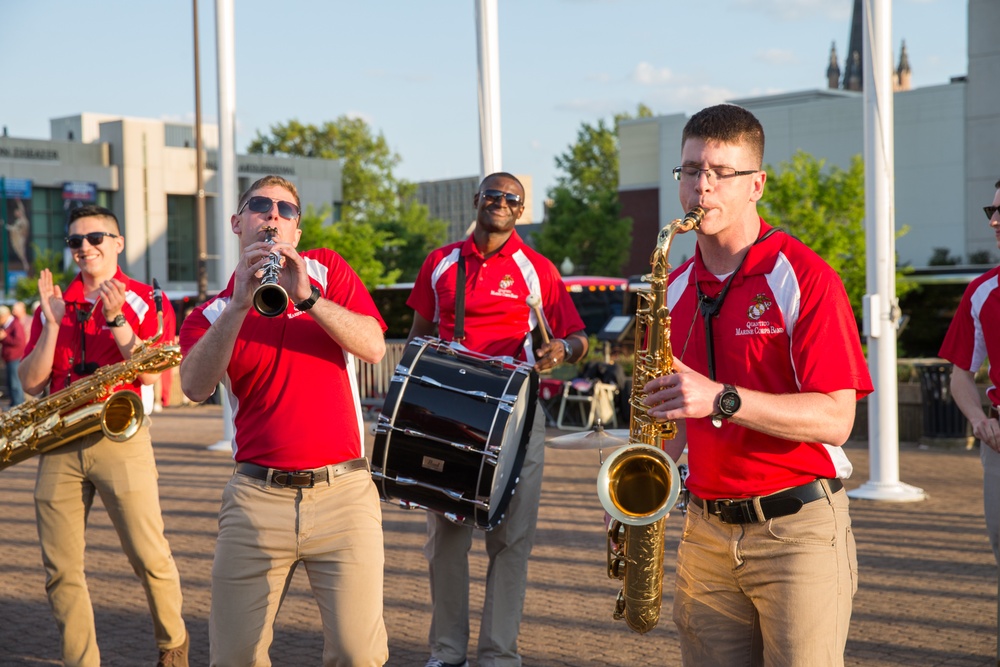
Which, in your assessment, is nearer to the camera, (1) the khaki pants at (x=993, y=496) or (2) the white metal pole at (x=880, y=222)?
(1) the khaki pants at (x=993, y=496)

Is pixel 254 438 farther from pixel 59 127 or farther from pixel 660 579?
pixel 59 127

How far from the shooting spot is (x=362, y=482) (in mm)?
4570

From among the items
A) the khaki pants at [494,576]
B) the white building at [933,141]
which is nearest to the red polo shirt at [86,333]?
the khaki pants at [494,576]

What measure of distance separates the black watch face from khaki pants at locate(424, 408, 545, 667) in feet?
9.62

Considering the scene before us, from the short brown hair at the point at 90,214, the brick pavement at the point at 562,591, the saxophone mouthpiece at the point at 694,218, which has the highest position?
the short brown hair at the point at 90,214

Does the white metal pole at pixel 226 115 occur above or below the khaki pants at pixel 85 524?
above

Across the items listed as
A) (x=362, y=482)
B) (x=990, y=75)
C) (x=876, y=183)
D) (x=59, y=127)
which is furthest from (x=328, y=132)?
(x=362, y=482)

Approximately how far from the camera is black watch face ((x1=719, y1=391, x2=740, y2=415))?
3145 millimetres

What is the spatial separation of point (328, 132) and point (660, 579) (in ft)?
269

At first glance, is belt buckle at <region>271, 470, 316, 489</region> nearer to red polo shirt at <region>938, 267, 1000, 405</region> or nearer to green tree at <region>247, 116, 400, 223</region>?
red polo shirt at <region>938, 267, 1000, 405</region>

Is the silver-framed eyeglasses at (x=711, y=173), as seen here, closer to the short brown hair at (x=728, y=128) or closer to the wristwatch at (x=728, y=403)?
the short brown hair at (x=728, y=128)

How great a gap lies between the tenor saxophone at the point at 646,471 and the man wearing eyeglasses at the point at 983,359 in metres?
2.36

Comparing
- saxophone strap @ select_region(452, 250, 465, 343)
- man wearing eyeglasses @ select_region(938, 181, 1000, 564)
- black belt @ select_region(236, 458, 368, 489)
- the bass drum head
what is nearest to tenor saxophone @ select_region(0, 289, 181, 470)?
saxophone strap @ select_region(452, 250, 465, 343)

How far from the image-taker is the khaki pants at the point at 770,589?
133 inches
